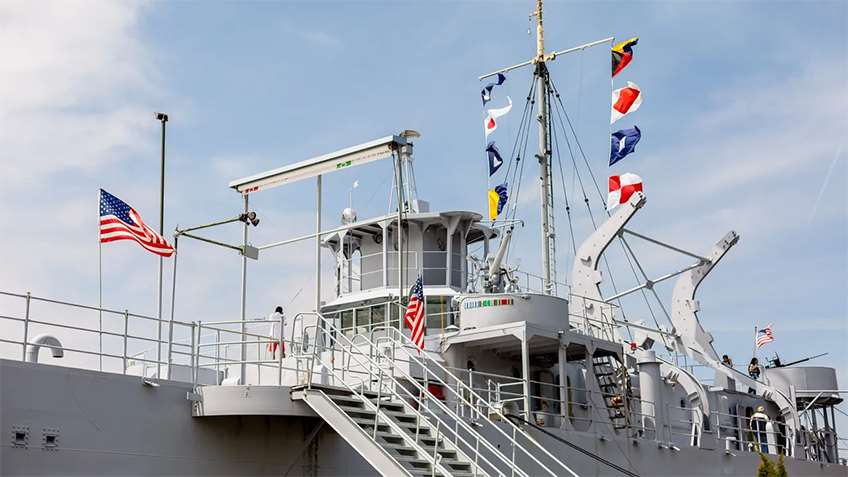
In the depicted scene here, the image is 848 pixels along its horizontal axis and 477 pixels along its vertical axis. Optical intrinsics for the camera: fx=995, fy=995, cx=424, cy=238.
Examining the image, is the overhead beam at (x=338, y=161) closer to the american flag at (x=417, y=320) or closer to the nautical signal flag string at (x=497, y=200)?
the american flag at (x=417, y=320)

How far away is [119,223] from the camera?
17.4 meters

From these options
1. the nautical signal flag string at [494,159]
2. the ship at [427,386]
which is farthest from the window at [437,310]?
the nautical signal flag string at [494,159]

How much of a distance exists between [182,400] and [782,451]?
68.0ft

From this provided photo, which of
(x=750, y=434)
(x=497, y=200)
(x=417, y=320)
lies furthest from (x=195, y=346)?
(x=750, y=434)

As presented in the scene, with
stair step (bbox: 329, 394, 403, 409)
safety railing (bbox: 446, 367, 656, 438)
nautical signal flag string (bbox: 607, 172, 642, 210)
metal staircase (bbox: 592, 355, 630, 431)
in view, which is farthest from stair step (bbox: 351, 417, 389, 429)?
nautical signal flag string (bbox: 607, 172, 642, 210)

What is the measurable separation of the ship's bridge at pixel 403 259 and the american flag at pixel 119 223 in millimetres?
9389

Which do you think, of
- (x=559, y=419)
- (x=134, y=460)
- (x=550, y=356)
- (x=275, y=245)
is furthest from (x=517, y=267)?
(x=134, y=460)

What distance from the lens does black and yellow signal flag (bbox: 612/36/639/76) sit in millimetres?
30531

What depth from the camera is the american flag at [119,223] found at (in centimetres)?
1731

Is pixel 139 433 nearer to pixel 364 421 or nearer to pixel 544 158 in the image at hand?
pixel 364 421

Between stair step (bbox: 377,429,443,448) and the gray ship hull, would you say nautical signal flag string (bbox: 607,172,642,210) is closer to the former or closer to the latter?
the gray ship hull

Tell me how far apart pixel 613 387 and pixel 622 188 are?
22.1 ft

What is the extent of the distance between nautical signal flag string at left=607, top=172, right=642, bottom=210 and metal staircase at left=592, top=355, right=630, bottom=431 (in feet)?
18.2

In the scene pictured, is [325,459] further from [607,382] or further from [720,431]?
[720,431]
